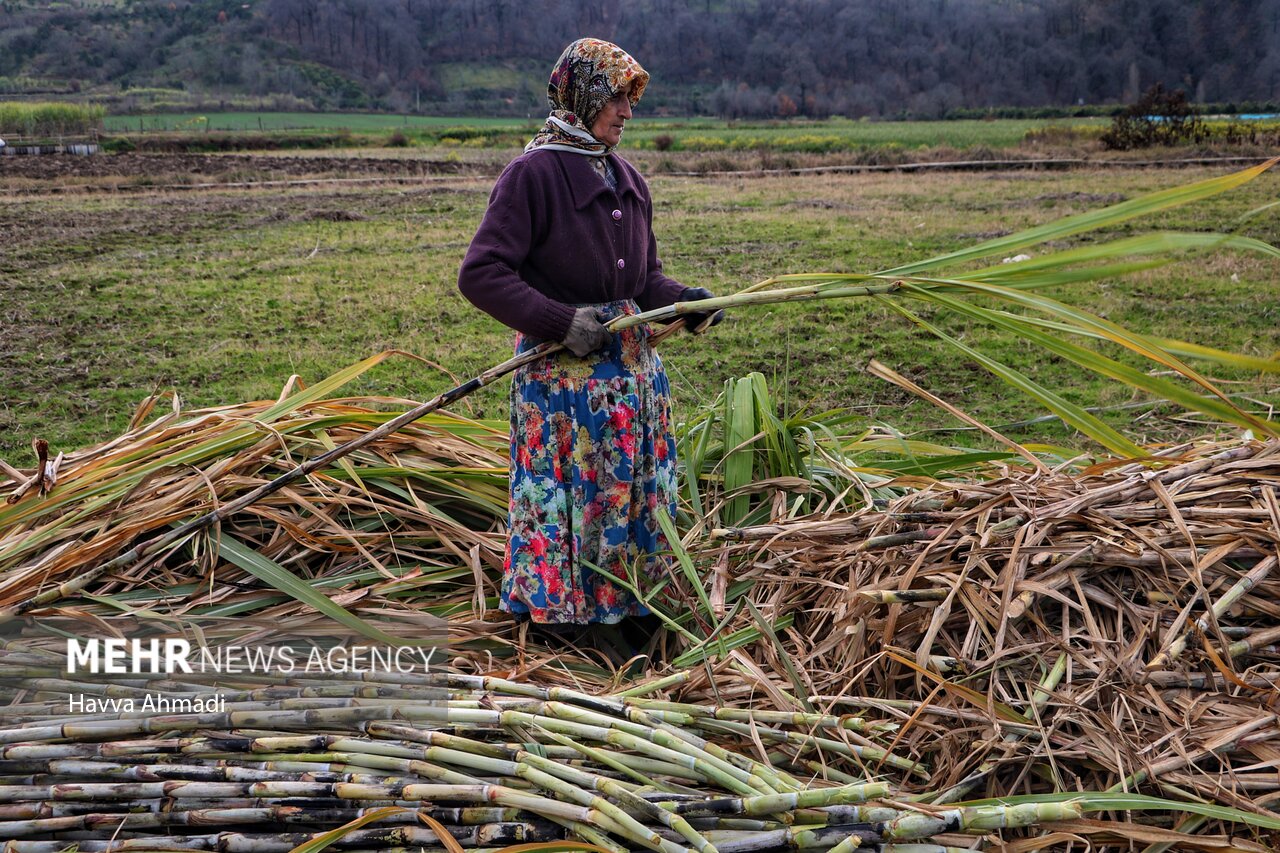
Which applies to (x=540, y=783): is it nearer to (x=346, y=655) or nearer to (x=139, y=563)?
(x=346, y=655)

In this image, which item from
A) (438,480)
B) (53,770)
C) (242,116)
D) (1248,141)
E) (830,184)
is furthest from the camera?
(242,116)

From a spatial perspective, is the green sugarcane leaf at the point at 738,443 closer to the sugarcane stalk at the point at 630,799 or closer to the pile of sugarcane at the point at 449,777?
the pile of sugarcane at the point at 449,777

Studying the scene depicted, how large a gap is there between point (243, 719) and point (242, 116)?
48.8m

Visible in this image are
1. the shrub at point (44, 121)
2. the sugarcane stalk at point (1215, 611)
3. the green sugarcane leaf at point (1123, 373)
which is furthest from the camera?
the shrub at point (44, 121)

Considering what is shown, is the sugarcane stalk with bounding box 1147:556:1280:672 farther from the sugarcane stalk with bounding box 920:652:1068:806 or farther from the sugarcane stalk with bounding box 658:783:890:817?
the sugarcane stalk with bounding box 658:783:890:817

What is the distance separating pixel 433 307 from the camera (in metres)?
7.30

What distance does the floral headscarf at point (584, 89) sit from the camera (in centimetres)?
208

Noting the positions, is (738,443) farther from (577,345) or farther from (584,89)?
(584,89)

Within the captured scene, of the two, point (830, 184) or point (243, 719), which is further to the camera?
point (830, 184)

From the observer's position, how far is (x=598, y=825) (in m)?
1.42

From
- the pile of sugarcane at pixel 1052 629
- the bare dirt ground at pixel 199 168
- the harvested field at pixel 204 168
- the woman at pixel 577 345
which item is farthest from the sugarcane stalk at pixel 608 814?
the harvested field at pixel 204 168

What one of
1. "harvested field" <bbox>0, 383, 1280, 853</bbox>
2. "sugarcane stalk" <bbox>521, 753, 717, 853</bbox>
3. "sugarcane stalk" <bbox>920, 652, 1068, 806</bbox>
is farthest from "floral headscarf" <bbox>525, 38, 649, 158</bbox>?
"sugarcane stalk" <bbox>920, 652, 1068, 806</bbox>

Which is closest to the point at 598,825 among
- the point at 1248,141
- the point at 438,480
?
the point at 438,480

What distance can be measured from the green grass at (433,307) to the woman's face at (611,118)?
0.81m
